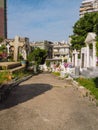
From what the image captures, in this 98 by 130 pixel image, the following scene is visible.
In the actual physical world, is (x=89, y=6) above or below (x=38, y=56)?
above

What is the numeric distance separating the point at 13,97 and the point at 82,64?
62.2 ft

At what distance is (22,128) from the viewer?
21.3 ft

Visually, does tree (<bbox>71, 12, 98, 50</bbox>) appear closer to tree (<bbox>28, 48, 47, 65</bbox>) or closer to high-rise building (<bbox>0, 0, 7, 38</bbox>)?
tree (<bbox>28, 48, 47, 65</bbox>)

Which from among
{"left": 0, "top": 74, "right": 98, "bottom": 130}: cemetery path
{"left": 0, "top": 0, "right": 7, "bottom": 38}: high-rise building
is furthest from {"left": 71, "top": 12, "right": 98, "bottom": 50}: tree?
{"left": 0, "top": 0, "right": 7, "bottom": 38}: high-rise building

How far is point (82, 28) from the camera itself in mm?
36188

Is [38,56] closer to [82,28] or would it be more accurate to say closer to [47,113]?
[82,28]

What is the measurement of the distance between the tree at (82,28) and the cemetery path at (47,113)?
1001 inches

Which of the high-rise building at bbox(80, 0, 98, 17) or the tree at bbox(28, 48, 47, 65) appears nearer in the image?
the tree at bbox(28, 48, 47, 65)

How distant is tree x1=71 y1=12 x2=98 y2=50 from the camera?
35.6 m

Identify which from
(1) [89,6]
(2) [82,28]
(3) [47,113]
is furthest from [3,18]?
(3) [47,113]

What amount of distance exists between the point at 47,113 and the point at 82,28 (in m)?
29.1

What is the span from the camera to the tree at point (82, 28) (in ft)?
117

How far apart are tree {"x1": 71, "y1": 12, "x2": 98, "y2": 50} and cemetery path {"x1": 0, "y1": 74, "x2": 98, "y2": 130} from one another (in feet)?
83.4

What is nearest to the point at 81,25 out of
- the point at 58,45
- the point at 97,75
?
the point at 97,75
